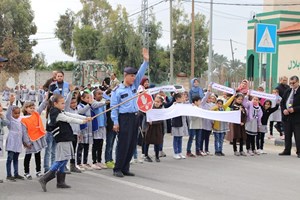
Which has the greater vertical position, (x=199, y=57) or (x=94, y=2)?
(x=94, y=2)

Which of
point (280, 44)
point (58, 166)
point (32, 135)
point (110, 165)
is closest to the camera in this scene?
point (58, 166)

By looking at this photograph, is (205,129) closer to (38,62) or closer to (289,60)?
(289,60)

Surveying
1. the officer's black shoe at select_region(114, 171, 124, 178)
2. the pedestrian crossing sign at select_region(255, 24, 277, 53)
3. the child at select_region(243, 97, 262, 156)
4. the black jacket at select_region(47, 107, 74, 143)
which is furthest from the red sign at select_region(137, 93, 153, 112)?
the pedestrian crossing sign at select_region(255, 24, 277, 53)

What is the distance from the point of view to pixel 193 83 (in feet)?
52.5

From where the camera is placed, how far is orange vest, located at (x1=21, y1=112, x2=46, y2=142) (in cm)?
954

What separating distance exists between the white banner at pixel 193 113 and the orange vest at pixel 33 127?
3.22 meters

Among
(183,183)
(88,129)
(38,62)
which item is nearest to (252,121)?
(183,183)

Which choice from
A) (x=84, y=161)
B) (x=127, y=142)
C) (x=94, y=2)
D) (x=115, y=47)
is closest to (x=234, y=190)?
(x=127, y=142)

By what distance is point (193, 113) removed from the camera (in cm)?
1270

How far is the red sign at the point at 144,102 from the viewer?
1052cm

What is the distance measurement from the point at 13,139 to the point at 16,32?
53494 mm

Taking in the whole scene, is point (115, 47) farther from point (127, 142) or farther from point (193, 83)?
point (127, 142)

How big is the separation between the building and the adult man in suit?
16.2 m

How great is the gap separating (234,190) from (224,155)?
4471 mm
